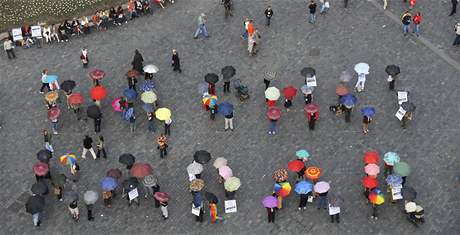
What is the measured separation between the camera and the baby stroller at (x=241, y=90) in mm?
37375

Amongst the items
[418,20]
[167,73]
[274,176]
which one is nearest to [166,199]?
[274,176]

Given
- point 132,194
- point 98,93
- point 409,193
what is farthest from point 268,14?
point 409,193

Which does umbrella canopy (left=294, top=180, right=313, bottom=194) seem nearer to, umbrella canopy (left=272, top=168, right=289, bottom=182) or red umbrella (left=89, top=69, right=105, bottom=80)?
umbrella canopy (left=272, top=168, right=289, bottom=182)

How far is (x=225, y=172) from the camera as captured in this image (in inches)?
1257

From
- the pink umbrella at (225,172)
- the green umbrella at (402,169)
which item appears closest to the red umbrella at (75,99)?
the pink umbrella at (225,172)

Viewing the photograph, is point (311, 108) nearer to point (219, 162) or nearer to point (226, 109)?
point (226, 109)

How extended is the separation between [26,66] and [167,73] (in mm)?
8345

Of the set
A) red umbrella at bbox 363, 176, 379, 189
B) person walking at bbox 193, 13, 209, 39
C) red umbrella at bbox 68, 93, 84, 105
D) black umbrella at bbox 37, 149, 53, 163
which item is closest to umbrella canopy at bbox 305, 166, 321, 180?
red umbrella at bbox 363, 176, 379, 189

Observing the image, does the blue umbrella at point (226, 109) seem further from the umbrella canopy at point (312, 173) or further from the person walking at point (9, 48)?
the person walking at point (9, 48)

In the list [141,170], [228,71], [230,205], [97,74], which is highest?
[97,74]

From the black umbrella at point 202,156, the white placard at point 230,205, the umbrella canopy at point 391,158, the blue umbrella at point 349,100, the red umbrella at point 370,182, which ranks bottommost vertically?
the white placard at point 230,205

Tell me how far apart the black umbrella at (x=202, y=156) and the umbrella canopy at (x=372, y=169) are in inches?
285

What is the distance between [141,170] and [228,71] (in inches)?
325

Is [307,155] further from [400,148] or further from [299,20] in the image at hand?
[299,20]
